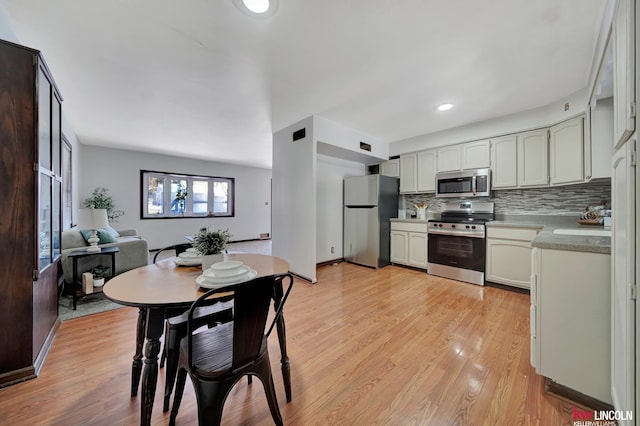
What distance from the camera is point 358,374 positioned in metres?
1.58

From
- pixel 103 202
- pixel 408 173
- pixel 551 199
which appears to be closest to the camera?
pixel 551 199

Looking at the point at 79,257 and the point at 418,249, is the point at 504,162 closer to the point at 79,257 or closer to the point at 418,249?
the point at 418,249

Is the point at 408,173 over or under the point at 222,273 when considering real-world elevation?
over

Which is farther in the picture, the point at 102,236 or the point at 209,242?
the point at 102,236

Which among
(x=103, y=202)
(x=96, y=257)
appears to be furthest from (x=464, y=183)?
(x=103, y=202)

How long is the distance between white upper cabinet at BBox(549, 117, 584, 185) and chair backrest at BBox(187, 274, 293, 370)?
369cm

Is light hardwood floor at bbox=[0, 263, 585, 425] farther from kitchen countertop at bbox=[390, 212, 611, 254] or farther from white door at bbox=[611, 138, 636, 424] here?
kitchen countertop at bbox=[390, 212, 611, 254]

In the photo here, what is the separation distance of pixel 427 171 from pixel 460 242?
4.45 feet

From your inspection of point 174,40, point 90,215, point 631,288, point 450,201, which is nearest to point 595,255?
point 631,288

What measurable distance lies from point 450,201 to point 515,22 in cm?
277

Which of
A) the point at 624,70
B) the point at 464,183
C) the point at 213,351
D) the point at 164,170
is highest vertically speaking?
the point at 164,170

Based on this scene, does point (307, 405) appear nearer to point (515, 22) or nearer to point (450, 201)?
point (515, 22)

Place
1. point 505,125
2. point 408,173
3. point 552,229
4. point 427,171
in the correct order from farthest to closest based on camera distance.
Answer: point 408,173, point 427,171, point 505,125, point 552,229

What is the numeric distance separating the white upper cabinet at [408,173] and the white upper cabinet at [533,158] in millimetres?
1464
